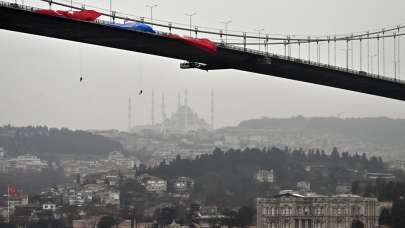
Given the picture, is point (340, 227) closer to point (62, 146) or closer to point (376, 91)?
point (376, 91)

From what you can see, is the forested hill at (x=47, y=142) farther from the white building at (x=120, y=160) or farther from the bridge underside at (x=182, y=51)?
the bridge underside at (x=182, y=51)

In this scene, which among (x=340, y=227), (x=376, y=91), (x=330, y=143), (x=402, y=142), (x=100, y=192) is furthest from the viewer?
(x=330, y=143)

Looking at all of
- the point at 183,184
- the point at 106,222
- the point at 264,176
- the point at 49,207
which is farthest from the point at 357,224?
the point at 183,184

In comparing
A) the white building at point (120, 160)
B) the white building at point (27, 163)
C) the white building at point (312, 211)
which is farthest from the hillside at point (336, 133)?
the white building at point (312, 211)

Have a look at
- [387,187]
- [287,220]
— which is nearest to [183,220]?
[287,220]

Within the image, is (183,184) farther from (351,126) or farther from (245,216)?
(351,126)
